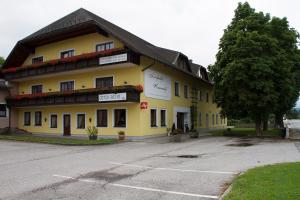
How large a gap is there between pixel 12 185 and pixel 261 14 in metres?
25.5

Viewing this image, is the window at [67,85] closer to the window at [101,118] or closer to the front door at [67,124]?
the front door at [67,124]

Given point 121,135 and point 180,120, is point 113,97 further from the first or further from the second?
point 180,120

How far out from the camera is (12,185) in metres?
9.18

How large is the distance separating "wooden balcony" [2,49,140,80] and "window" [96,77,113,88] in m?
1.80

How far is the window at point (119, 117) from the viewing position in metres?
25.9

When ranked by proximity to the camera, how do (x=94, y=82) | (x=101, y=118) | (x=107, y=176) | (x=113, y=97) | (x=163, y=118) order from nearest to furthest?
(x=107, y=176), (x=113, y=97), (x=101, y=118), (x=94, y=82), (x=163, y=118)

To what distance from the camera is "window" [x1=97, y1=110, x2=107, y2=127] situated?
2689cm

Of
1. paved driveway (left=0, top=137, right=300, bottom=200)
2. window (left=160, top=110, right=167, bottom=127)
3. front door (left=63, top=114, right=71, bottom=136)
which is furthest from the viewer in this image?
front door (left=63, top=114, right=71, bottom=136)

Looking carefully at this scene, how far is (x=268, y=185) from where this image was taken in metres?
7.44

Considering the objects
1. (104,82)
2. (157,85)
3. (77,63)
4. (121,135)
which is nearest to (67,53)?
(77,63)

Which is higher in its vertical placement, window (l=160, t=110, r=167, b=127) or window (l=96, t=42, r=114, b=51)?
window (l=96, t=42, r=114, b=51)

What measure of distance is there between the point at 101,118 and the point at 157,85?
5464 mm

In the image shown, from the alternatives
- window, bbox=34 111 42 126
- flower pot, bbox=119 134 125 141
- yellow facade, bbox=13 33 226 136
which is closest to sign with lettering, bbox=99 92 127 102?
yellow facade, bbox=13 33 226 136

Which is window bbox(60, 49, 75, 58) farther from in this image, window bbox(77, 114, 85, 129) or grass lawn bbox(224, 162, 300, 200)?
grass lawn bbox(224, 162, 300, 200)
